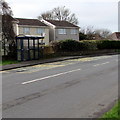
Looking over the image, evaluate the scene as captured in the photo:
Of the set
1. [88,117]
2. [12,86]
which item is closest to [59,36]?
[12,86]

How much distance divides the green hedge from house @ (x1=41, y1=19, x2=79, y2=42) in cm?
2066

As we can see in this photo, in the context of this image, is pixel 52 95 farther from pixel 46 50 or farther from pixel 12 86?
pixel 46 50

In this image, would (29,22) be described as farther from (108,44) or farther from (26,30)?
(108,44)

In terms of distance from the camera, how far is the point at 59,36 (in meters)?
62.1

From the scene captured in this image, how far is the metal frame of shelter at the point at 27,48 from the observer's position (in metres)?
24.0

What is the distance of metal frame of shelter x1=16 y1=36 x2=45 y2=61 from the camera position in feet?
78.6

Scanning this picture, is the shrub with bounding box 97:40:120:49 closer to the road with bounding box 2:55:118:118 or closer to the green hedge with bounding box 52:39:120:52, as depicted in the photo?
the green hedge with bounding box 52:39:120:52

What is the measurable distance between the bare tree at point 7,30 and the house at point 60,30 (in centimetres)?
3684

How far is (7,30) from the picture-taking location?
23984 mm

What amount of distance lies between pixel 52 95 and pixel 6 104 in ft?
5.83

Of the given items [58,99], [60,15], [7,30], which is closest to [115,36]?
[60,15]

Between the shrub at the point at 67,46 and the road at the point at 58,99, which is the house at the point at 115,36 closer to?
the shrub at the point at 67,46

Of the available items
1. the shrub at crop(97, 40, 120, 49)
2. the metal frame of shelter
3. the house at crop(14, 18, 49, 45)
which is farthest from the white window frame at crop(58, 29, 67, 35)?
the metal frame of shelter

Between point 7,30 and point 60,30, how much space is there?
38754 millimetres
